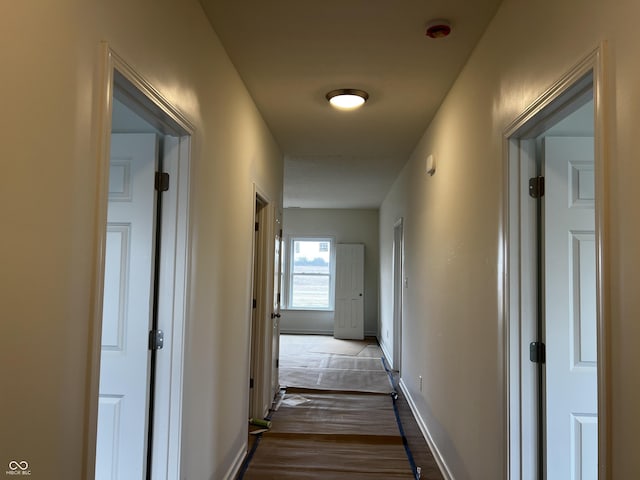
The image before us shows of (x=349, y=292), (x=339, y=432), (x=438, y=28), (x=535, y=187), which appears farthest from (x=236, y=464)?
(x=349, y=292)

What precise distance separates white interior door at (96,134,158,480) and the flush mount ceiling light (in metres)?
1.57

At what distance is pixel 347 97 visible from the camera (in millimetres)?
3213

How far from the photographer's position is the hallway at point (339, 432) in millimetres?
3139

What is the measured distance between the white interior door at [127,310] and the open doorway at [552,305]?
1.53 m

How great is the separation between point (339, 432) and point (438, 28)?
3.11 meters

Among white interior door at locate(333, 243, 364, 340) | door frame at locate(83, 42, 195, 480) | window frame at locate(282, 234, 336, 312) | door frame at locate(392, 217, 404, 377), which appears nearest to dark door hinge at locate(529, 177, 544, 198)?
door frame at locate(83, 42, 195, 480)

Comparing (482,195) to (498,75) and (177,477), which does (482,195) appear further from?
(177,477)

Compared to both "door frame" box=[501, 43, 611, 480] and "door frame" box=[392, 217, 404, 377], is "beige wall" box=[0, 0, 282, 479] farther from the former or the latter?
"door frame" box=[392, 217, 404, 377]

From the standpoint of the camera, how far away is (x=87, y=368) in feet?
4.15

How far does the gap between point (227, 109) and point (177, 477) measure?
75.3 inches

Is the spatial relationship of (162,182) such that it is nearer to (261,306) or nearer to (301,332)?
(261,306)

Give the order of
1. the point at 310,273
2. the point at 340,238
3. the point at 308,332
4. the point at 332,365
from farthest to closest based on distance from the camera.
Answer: the point at 310,273 < the point at 340,238 < the point at 308,332 < the point at 332,365

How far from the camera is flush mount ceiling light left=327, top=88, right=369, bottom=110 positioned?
318 centimetres

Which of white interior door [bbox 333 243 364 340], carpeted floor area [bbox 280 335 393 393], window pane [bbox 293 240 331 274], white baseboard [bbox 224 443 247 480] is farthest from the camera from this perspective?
window pane [bbox 293 240 331 274]
